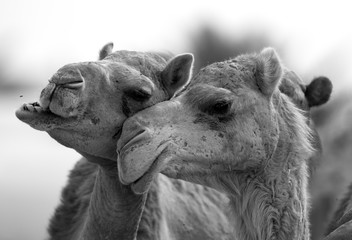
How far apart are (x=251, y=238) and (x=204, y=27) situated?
1037cm

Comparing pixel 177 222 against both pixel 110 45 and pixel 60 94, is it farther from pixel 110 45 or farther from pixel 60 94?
pixel 60 94

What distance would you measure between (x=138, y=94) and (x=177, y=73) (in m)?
0.30

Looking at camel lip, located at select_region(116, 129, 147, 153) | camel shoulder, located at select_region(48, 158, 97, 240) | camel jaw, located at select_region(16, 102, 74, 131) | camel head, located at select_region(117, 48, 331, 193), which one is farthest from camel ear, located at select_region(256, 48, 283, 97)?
camel shoulder, located at select_region(48, 158, 97, 240)

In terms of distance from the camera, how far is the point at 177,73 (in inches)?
219

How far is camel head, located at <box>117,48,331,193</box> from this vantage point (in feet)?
15.6

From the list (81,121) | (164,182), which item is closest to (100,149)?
(81,121)

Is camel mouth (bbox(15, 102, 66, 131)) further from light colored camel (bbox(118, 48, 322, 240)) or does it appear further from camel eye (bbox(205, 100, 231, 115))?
camel eye (bbox(205, 100, 231, 115))

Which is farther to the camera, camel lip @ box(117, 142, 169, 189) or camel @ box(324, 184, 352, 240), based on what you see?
camel @ box(324, 184, 352, 240)

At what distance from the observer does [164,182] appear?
6578mm

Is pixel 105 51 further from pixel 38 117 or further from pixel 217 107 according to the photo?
pixel 217 107

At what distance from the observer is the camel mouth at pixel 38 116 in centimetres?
505

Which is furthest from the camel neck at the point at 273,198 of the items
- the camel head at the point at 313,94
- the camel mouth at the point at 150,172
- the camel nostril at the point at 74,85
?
the camel head at the point at 313,94

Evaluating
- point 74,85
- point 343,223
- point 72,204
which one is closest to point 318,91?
point 343,223

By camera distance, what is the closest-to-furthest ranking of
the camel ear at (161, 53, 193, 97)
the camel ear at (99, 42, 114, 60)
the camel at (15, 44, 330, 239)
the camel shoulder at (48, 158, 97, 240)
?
1. the camel ear at (161, 53, 193, 97)
2. the camel ear at (99, 42, 114, 60)
3. the camel at (15, 44, 330, 239)
4. the camel shoulder at (48, 158, 97, 240)
